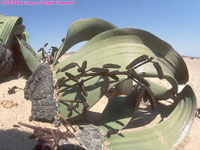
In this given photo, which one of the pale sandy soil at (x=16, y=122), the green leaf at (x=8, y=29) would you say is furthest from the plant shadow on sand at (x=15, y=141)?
the green leaf at (x=8, y=29)

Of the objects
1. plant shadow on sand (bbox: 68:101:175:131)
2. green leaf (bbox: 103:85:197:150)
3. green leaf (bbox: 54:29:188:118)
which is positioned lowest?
plant shadow on sand (bbox: 68:101:175:131)

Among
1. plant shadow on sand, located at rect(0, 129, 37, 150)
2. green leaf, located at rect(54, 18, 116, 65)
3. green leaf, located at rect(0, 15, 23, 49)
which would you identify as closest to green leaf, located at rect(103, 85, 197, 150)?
plant shadow on sand, located at rect(0, 129, 37, 150)

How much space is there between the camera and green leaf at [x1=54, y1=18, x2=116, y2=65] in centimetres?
124

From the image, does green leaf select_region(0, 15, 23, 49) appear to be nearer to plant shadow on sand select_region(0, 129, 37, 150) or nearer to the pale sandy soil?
the pale sandy soil

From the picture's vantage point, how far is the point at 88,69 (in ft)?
3.23

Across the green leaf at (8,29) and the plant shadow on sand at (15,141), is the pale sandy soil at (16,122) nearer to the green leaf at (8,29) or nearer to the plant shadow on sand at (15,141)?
the plant shadow on sand at (15,141)

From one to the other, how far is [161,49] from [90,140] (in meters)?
0.64

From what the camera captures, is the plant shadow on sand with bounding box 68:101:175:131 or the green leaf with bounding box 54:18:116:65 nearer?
the plant shadow on sand with bounding box 68:101:175:131

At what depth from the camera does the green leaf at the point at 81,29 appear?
Result: 4.07ft

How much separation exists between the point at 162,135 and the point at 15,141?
0.64 metres

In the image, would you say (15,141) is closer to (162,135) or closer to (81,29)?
(162,135)

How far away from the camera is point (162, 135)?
910mm

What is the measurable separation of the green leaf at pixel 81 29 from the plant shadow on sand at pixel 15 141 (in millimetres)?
610

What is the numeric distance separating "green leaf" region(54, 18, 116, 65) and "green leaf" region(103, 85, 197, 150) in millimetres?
676
